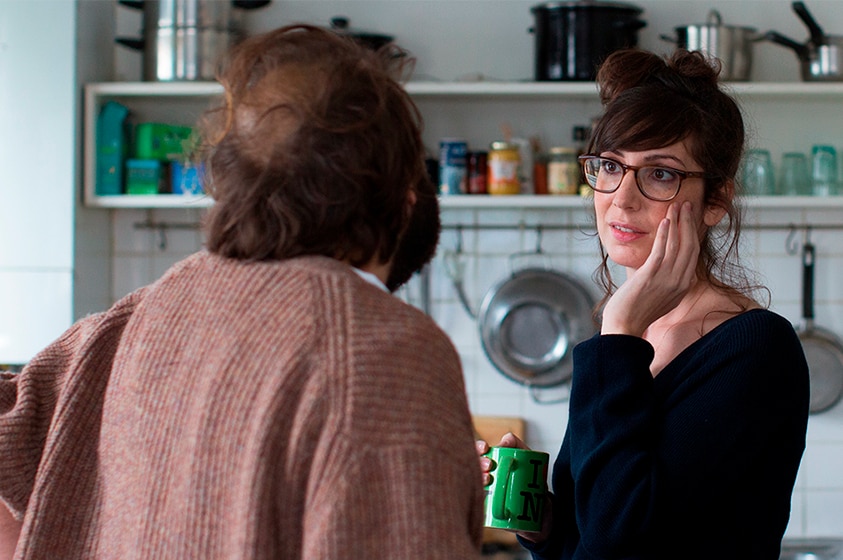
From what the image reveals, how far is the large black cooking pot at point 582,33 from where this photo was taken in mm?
2551

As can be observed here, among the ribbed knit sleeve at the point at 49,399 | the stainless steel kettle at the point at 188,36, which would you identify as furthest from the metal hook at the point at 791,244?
the ribbed knit sleeve at the point at 49,399

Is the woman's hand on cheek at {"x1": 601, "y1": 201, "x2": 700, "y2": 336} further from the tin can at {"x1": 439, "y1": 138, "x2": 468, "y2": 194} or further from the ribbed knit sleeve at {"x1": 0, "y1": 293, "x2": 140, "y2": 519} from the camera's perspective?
the tin can at {"x1": 439, "y1": 138, "x2": 468, "y2": 194}

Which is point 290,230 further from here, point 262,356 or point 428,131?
point 428,131

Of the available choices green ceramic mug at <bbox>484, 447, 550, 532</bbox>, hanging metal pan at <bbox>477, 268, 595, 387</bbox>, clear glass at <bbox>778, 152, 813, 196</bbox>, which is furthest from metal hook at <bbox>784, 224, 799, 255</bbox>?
green ceramic mug at <bbox>484, 447, 550, 532</bbox>

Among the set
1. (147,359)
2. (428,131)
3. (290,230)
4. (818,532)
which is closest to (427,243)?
(290,230)

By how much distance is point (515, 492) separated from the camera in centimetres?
114

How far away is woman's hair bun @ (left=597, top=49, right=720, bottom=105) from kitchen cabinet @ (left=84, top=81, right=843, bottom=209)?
134cm

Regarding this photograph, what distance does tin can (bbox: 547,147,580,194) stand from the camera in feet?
8.63

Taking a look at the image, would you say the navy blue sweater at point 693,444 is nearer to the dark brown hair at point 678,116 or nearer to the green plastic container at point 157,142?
the dark brown hair at point 678,116

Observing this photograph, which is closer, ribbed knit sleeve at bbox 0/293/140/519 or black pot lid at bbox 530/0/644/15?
ribbed knit sleeve at bbox 0/293/140/519

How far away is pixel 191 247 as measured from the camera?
291 centimetres

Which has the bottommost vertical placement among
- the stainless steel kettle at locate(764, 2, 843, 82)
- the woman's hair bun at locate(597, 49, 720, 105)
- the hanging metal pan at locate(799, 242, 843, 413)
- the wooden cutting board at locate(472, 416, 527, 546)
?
the wooden cutting board at locate(472, 416, 527, 546)

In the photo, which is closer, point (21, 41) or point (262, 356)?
point (262, 356)

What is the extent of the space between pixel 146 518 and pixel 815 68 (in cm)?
236
